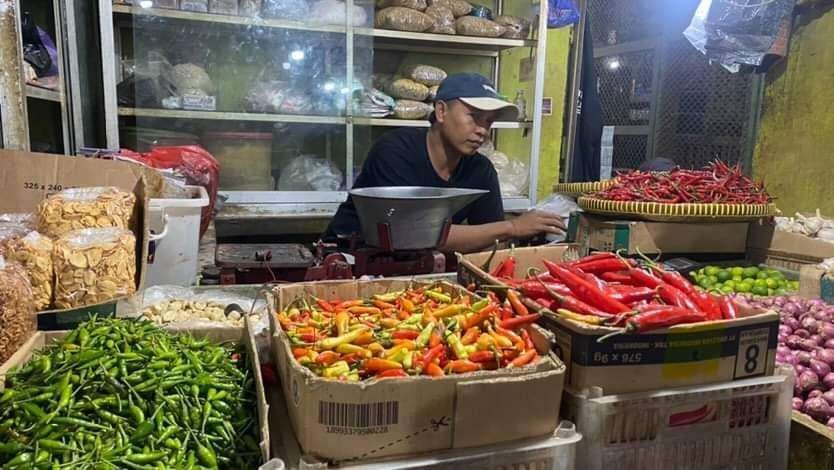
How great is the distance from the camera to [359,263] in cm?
243

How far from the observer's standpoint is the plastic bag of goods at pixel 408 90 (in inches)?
167

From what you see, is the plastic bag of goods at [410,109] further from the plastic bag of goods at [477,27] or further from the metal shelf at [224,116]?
the plastic bag of goods at [477,27]

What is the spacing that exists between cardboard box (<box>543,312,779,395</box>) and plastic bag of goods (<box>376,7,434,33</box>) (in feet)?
10.1

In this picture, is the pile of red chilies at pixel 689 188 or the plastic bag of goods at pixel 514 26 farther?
the plastic bag of goods at pixel 514 26

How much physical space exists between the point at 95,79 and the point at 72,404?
3.01 meters

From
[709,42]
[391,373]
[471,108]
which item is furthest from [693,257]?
[391,373]

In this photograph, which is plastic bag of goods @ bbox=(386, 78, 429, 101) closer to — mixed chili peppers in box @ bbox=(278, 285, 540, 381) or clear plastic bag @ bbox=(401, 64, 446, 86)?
clear plastic bag @ bbox=(401, 64, 446, 86)

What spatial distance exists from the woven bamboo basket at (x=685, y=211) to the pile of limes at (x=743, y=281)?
0.88ft

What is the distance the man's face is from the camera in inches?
126

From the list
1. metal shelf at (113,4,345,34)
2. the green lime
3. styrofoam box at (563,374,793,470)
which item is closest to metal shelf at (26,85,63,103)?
metal shelf at (113,4,345,34)

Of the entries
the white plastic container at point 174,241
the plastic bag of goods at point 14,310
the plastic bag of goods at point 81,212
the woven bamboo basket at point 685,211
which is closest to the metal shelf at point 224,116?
the white plastic container at point 174,241

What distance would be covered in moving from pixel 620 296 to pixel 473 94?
1.83 m

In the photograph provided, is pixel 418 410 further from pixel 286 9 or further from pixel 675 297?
pixel 286 9

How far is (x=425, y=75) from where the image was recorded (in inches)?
169
